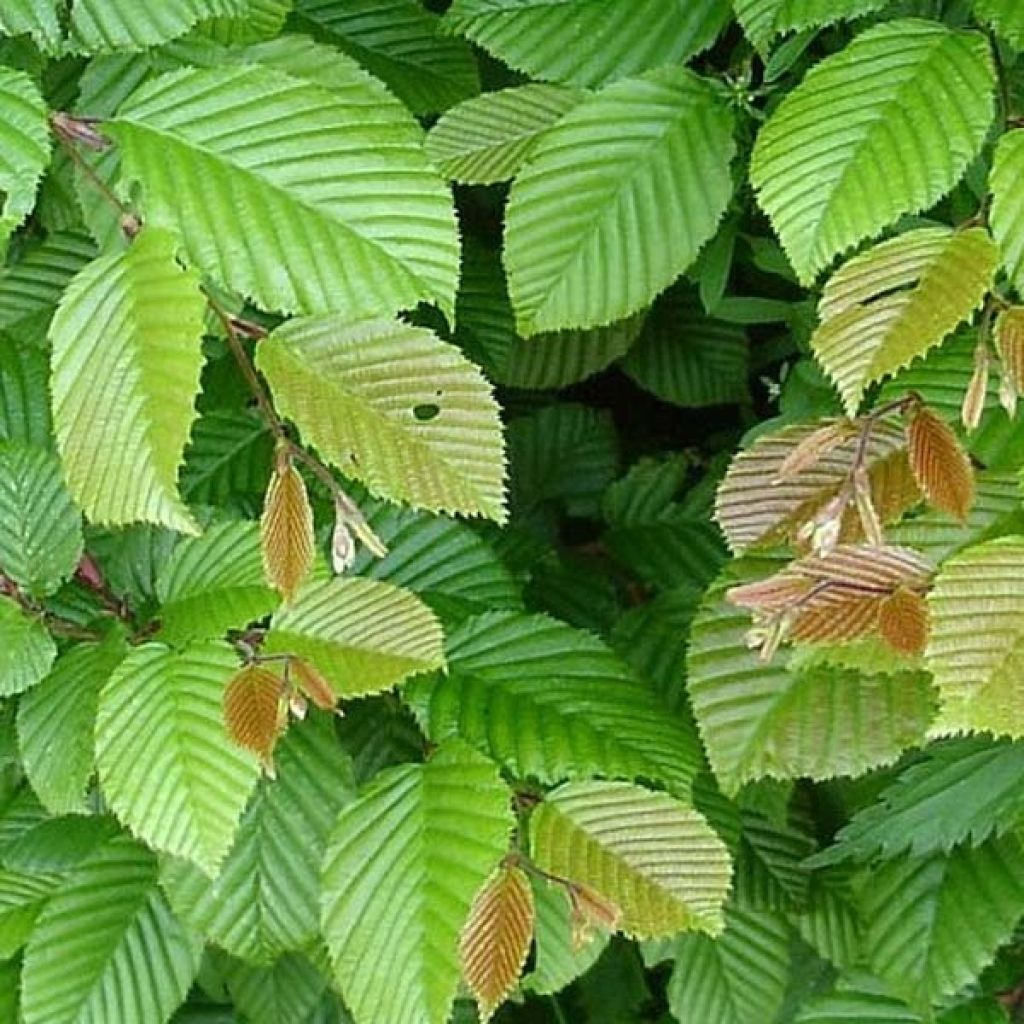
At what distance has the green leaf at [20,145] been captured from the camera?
3.04 feet

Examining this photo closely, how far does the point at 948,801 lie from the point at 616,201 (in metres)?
0.58

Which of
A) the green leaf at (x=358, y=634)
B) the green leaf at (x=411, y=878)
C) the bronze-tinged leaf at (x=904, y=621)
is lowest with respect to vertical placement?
the green leaf at (x=411, y=878)

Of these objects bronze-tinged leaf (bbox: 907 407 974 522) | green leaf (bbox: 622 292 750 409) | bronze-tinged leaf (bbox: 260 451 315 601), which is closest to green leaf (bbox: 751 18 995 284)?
bronze-tinged leaf (bbox: 907 407 974 522)

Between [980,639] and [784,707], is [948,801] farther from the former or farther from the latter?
[980,639]

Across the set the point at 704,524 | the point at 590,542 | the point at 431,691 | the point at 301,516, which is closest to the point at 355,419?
the point at 301,516

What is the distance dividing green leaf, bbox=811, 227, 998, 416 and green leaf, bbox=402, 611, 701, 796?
0.37 m

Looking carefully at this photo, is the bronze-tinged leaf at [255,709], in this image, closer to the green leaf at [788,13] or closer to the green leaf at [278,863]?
the green leaf at [278,863]

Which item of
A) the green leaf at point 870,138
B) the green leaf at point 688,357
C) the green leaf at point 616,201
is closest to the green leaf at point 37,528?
the green leaf at point 616,201

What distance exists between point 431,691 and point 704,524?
557 millimetres

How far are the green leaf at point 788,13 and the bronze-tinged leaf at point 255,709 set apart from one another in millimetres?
571

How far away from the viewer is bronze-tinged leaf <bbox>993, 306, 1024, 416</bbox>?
35.6 inches

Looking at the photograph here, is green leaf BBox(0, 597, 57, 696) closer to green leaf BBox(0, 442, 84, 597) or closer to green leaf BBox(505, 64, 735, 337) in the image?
green leaf BBox(0, 442, 84, 597)

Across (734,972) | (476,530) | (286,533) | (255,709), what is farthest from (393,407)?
(734,972)

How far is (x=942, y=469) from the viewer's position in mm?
942
